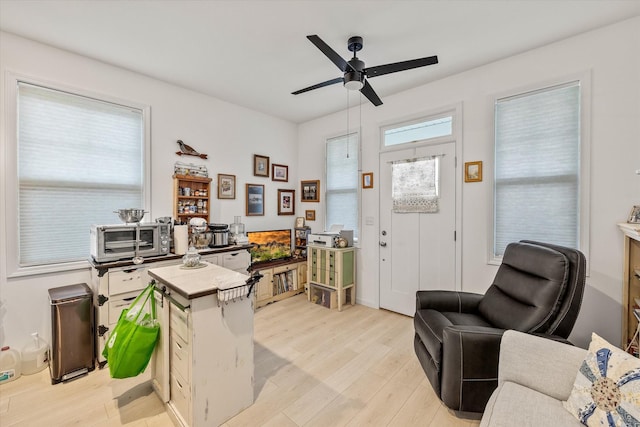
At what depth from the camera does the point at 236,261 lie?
11.0 feet

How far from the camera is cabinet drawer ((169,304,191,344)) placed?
5.39ft

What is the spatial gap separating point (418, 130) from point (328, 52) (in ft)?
6.18

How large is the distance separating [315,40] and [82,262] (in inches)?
116

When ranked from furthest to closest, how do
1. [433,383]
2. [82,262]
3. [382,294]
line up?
1. [382,294]
2. [82,262]
3. [433,383]

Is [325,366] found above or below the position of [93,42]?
below

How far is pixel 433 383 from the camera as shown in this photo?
190 centimetres

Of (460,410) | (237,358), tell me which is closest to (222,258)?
(237,358)

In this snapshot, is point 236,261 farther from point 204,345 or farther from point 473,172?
point 473,172

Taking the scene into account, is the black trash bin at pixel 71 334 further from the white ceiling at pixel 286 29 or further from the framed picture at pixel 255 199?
→ the white ceiling at pixel 286 29

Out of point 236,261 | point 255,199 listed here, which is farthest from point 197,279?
point 255,199

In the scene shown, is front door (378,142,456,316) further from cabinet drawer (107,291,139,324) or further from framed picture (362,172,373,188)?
cabinet drawer (107,291,139,324)

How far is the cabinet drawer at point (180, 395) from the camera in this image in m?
1.66

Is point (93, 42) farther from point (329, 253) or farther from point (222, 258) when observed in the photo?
point (329, 253)

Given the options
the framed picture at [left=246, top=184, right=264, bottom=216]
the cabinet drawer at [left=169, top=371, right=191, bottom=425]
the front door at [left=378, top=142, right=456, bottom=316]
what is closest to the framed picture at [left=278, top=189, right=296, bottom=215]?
the framed picture at [left=246, top=184, right=264, bottom=216]
